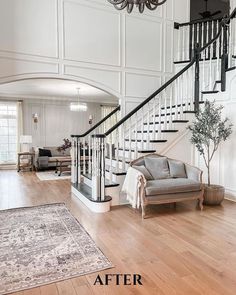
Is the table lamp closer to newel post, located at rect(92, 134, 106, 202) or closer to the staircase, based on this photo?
the staircase

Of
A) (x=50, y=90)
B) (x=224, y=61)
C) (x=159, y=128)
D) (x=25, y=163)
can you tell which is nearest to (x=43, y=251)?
(x=159, y=128)

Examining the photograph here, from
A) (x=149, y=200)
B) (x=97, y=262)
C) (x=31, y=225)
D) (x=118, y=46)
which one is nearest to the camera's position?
(x=97, y=262)

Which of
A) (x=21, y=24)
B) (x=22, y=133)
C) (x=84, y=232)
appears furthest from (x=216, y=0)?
(x=84, y=232)

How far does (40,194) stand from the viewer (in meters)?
5.14

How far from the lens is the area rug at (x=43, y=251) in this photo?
216cm

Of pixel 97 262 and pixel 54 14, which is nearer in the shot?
pixel 97 262

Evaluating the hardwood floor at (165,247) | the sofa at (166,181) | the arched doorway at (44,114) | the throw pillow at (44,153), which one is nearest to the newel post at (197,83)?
the sofa at (166,181)

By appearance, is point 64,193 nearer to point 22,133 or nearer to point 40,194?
point 40,194

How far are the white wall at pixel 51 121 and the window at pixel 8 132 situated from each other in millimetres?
391

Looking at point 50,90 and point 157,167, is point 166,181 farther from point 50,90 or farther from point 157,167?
point 50,90

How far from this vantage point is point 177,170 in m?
4.30

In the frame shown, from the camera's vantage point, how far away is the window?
9.07 meters

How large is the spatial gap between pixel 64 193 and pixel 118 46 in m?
3.59

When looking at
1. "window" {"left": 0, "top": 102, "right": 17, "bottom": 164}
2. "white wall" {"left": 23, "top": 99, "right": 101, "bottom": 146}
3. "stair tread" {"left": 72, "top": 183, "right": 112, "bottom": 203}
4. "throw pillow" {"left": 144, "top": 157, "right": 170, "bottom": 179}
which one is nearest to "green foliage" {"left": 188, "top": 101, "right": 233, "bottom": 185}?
"throw pillow" {"left": 144, "top": 157, "right": 170, "bottom": 179}
